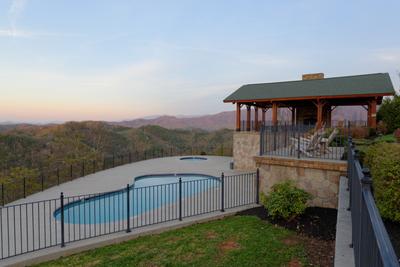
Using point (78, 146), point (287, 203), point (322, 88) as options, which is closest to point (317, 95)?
point (322, 88)

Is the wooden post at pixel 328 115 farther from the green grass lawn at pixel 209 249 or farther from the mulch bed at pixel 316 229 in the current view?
the green grass lawn at pixel 209 249

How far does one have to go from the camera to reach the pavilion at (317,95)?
47.7 ft

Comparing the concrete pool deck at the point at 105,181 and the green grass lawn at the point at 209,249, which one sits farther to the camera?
the concrete pool deck at the point at 105,181

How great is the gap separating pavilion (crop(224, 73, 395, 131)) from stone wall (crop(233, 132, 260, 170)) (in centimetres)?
162

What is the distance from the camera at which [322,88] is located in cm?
1656

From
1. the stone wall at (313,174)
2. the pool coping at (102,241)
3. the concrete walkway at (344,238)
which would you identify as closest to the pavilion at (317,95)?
the stone wall at (313,174)

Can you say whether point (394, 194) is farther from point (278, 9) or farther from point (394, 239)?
point (278, 9)

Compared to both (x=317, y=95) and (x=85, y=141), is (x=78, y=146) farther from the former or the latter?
(x=317, y=95)

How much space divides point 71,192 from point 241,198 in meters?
7.50

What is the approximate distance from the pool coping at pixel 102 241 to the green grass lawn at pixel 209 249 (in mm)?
215

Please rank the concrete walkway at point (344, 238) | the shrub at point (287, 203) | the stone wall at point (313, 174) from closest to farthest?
the concrete walkway at point (344, 238) → the shrub at point (287, 203) → the stone wall at point (313, 174)

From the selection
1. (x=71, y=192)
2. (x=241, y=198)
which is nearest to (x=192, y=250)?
(x=241, y=198)

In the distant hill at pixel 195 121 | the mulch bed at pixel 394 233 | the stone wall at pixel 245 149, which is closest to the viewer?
the mulch bed at pixel 394 233

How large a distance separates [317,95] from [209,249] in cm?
1370
